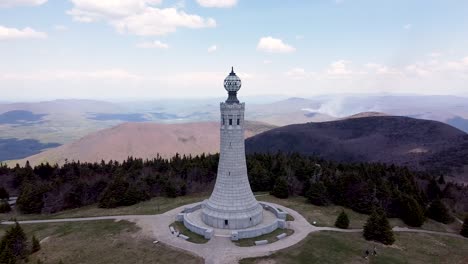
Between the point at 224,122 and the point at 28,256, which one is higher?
the point at 224,122

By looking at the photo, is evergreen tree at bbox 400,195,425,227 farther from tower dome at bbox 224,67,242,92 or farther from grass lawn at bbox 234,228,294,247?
tower dome at bbox 224,67,242,92

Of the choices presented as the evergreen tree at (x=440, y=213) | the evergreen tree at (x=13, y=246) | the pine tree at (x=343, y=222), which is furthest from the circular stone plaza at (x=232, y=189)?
the evergreen tree at (x=440, y=213)

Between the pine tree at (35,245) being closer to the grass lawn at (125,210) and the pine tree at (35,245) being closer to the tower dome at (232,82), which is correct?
the grass lawn at (125,210)

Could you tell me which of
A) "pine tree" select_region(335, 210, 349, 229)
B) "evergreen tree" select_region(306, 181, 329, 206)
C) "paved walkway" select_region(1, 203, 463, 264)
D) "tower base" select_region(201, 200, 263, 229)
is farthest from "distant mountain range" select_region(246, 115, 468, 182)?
"tower base" select_region(201, 200, 263, 229)

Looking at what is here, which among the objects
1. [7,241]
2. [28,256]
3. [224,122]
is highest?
[224,122]

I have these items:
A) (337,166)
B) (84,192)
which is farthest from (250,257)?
(337,166)

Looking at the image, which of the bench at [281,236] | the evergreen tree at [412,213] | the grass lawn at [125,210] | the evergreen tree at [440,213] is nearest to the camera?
the bench at [281,236]

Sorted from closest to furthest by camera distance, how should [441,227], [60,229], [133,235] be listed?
[133,235]
[60,229]
[441,227]

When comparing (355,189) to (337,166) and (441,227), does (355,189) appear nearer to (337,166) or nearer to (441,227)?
(441,227)
